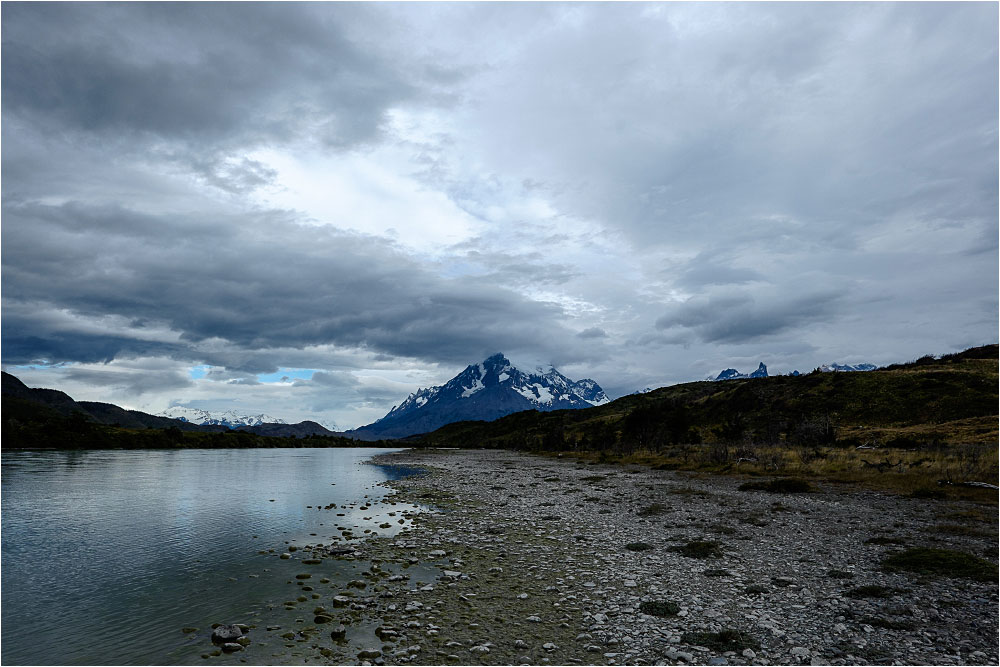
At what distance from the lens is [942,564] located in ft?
58.6

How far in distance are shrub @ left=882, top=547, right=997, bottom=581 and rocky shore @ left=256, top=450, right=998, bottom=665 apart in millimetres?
377

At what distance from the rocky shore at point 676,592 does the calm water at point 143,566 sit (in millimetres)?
3387

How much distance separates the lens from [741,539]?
23109 millimetres

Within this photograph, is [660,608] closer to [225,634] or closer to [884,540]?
[225,634]

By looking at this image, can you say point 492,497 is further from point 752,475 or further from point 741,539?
point 752,475

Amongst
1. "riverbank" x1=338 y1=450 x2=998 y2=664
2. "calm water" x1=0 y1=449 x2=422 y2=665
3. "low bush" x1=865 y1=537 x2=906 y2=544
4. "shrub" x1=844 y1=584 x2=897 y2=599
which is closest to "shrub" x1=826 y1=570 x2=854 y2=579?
"riverbank" x1=338 y1=450 x2=998 y2=664

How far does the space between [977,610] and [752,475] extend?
3990 cm

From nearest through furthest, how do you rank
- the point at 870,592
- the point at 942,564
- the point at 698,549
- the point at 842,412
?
1. the point at 870,592
2. the point at 942,564
3. the point at 698,549
4. the point at 842,412

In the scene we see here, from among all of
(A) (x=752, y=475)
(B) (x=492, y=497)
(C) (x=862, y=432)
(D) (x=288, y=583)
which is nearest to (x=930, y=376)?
(C) (x=862, y=432)

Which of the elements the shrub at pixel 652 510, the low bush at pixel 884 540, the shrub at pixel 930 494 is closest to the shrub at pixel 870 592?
the low bush at pixel 884 540

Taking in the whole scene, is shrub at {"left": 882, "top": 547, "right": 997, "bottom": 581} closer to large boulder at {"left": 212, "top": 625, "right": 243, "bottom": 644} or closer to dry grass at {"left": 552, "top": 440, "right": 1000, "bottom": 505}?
dry grass at {"left": 552, "top": 440, "right": 1000, "bottom": 505}

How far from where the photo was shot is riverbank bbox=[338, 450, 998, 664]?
476 inches

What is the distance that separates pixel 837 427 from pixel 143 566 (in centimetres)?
10702

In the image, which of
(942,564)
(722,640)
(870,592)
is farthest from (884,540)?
(722,640)
